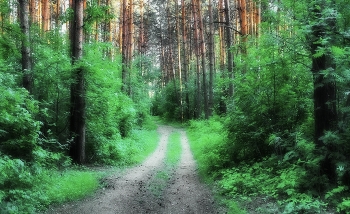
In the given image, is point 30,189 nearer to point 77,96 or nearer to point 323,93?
point 77,96

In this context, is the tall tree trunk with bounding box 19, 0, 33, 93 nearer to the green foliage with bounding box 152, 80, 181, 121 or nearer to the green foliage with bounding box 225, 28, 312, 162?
the green foliage with bounding box 225, 28, 312, 162

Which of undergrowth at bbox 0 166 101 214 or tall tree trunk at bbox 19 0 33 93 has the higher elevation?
tall tree trunk at bbox 19 0 33 93

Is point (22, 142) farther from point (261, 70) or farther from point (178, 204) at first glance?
point (261, 70)

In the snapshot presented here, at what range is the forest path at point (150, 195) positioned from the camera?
7.37 m

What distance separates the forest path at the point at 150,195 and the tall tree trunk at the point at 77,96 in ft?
6.64

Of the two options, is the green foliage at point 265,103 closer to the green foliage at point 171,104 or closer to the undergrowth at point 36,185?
the undergrowth at point 36,185

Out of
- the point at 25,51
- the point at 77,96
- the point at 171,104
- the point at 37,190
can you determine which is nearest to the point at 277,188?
the point at 37,190

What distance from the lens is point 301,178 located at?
22.9ft

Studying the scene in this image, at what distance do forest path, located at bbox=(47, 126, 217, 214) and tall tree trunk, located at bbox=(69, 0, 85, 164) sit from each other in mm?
2023

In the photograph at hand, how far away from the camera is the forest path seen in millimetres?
7371

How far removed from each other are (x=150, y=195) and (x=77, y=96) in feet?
16.6

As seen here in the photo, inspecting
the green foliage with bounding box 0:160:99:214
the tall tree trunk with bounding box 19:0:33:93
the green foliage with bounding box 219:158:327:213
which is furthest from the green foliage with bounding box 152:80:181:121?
the green foliage with bounding box 0:160:99:214

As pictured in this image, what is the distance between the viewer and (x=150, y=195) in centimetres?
859

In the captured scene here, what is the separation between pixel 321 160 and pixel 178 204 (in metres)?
3.49
